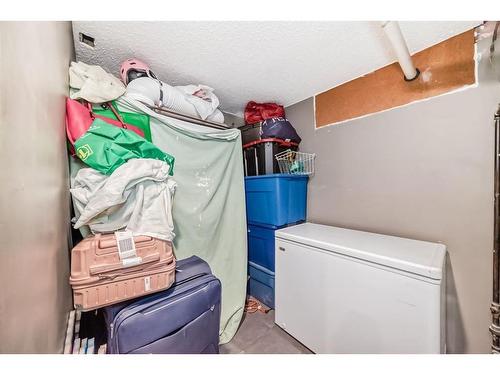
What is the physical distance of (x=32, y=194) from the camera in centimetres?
50

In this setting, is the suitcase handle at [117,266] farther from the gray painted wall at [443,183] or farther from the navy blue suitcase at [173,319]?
the gray painted wall at [443,183]

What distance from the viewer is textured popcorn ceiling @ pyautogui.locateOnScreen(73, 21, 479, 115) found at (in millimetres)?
974

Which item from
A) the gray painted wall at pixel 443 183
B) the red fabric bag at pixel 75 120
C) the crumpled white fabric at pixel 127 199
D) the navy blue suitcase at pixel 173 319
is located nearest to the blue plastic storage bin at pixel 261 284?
the navy blue suitcase at pixel 173 319

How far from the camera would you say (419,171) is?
119 centimetres

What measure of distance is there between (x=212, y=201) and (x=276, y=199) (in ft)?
1.71

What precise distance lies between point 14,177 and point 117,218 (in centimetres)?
48

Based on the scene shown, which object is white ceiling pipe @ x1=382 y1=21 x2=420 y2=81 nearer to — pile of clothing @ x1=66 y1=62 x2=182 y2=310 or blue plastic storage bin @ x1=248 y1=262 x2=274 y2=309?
pile of clothing @ x1=66 y1=62 x2=182 y2=310

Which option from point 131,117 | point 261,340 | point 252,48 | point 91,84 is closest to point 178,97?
point 131,117

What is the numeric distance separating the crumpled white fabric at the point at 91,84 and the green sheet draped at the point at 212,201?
0.44 ft

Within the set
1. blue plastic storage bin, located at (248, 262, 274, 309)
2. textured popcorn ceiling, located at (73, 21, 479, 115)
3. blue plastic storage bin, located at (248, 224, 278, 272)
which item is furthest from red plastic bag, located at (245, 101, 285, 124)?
blue plastic storage bin, located at (248, 262, 274, 309)

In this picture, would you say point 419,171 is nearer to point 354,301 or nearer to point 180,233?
point 354,301

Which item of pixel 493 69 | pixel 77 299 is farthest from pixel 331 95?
pixel 77 299

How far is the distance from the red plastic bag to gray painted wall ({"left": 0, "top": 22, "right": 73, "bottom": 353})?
1.34m

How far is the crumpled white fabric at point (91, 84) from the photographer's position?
3.11 ft
